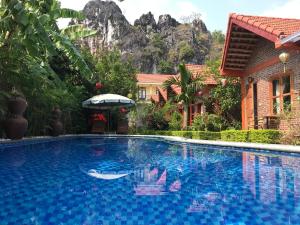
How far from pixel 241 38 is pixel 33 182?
12266 mm

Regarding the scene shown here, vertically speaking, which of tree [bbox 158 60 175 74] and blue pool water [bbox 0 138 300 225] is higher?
tree [bbox 158 60 175 74]

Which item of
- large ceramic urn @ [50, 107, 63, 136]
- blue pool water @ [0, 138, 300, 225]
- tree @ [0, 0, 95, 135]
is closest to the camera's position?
blue pool water @ [0, 138, 300, 225]

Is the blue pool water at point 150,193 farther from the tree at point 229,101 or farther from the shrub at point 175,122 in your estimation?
the shrub at point 175,122

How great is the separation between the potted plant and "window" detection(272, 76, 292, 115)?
929cm

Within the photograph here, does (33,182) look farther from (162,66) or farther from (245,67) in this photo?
(162,66)

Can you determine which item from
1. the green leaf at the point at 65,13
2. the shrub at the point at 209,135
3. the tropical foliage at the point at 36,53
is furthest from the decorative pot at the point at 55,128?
the shrub at the point at 209,135

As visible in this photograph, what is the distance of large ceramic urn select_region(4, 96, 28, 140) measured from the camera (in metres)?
11.6

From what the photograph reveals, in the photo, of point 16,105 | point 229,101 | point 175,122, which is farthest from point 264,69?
point 16,105

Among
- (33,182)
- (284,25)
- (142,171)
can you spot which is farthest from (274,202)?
(284,25)

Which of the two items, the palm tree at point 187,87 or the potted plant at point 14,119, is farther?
the palm tree at point 187,87

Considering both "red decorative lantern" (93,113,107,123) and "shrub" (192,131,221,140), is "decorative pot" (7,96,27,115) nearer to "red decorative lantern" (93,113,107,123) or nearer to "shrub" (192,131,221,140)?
"shrub" (192,131,221,140)

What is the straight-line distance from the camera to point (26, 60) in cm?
1270

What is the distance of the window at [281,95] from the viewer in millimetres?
12369

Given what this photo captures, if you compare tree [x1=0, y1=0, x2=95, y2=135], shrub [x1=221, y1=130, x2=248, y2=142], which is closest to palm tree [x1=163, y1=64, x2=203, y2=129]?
shrub [x1=221, y1=130, x2=248, y2=142]
